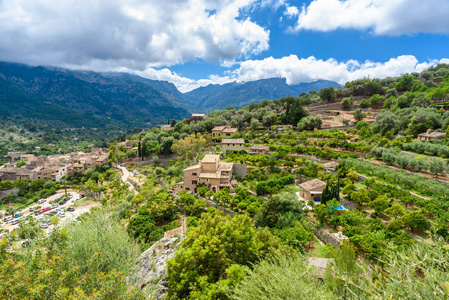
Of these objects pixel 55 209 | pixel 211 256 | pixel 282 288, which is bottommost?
pixel 55 209

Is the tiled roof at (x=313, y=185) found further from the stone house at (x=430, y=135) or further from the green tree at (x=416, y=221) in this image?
the stone house at (x=430, y=135)

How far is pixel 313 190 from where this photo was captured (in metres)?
25.1

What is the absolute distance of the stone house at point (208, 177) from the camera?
2872cm

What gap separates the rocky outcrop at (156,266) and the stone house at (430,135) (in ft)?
135

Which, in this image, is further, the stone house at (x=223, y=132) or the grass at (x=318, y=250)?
the stone house at (x=223, y=132)

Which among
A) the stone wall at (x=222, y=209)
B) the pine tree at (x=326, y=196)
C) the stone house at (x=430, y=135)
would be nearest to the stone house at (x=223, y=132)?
the stone wall at (x=222, y=209)

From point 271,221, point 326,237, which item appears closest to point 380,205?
point 326,237

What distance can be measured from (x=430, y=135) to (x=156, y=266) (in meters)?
43.6

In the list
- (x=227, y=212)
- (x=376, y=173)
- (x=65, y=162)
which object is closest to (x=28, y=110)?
(x=65, y=162)

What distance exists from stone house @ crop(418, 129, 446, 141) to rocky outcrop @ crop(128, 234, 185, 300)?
41.1 meters

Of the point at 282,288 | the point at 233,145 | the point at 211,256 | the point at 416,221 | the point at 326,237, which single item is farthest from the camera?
the point at 233,145

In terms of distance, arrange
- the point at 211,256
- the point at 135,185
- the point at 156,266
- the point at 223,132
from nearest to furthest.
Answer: the point at 211,256 → the point at 156,266 → the point at 135,185 → the point at 223,132

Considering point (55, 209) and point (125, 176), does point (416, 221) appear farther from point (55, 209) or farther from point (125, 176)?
point (55, 209)

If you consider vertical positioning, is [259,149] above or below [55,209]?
above
